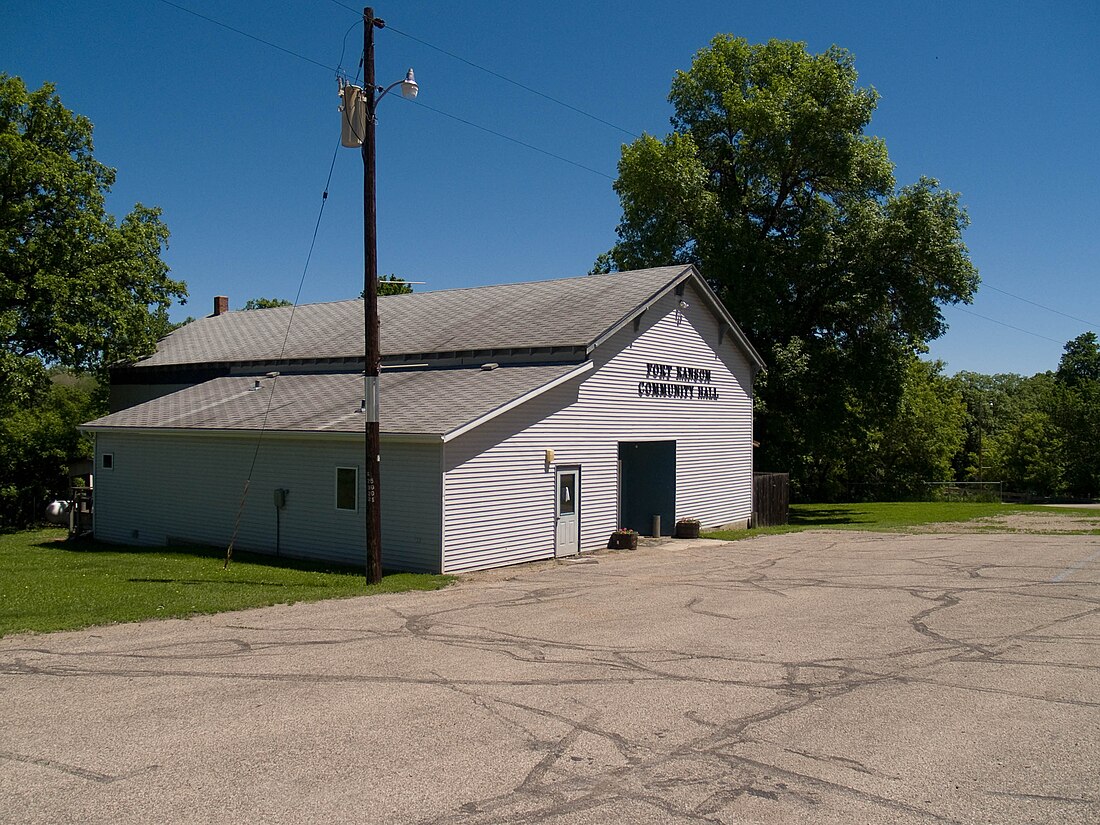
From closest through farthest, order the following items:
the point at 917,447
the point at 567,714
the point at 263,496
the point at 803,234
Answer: the point at 567,714
the point at 263,496
the point at 803,234
the point at 917,447

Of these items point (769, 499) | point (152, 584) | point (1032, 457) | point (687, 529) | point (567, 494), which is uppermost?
point (1032, 457)

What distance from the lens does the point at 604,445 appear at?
23125 millimetres

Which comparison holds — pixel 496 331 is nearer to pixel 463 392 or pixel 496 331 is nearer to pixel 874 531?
pixel 463 392

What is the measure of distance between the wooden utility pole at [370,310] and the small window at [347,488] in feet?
11.7

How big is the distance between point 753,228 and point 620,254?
6178 millimetres

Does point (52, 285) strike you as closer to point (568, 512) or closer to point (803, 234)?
point (568, 512)

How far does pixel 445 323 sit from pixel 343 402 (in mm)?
5827

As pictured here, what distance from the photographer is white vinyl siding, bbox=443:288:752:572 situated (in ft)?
61.7

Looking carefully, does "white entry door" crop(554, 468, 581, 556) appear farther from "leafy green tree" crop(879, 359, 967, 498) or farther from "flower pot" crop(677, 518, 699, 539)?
"leafy green tree" crop(879, 359, 967, 498)

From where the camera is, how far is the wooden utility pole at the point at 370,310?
1594 centimetres

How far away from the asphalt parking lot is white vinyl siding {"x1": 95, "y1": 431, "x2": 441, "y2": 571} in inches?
159

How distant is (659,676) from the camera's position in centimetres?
948

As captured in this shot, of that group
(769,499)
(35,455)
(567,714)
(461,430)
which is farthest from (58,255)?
(567,714)

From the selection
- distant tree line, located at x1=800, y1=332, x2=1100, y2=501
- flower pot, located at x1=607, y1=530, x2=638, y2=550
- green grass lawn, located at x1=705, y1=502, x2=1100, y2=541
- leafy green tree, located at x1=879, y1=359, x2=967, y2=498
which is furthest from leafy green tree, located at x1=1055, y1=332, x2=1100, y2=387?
flower pot, located at x1=607, y1=530, x2=638, y2=550
